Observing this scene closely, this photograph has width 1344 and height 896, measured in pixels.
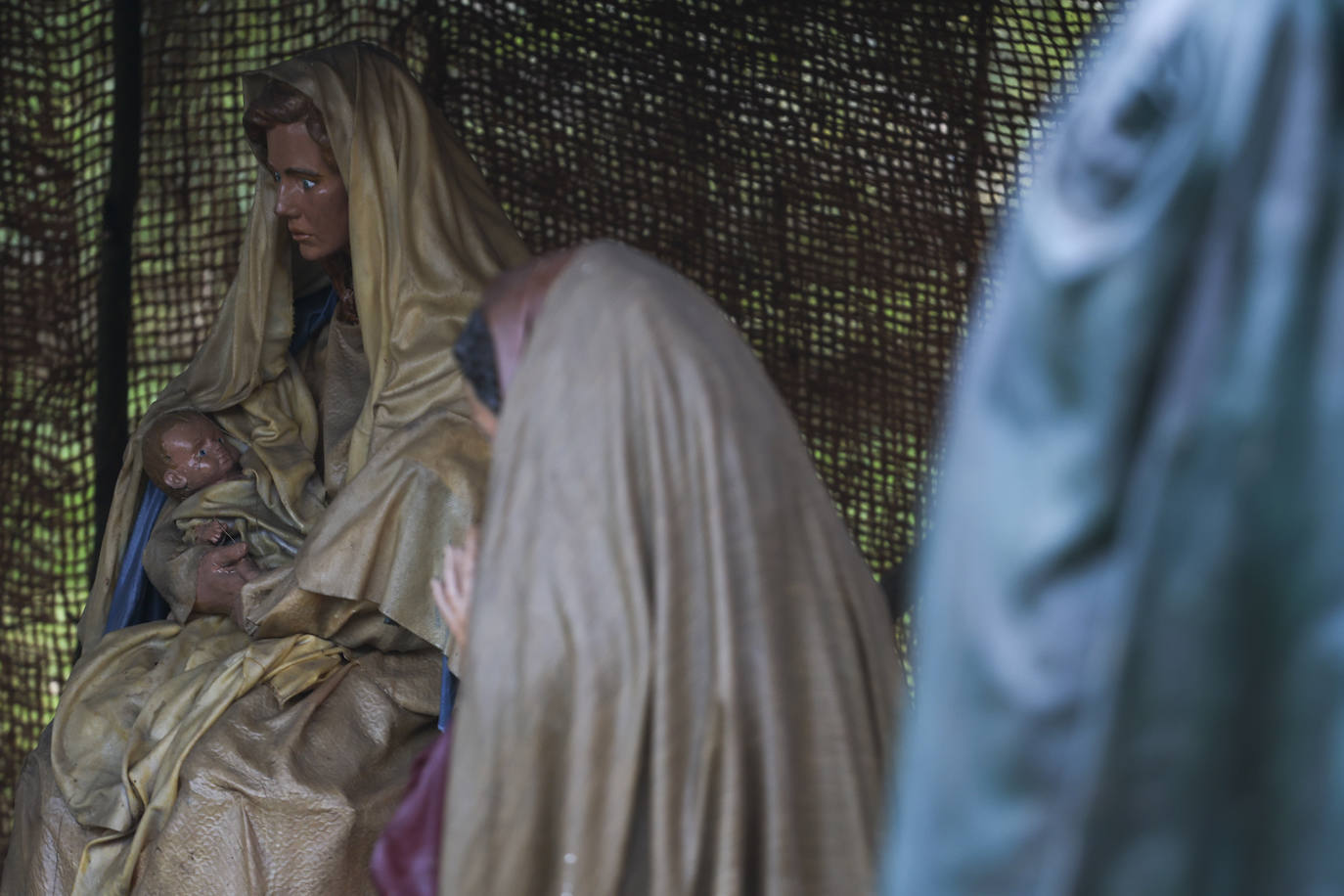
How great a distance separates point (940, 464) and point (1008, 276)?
9.69ft

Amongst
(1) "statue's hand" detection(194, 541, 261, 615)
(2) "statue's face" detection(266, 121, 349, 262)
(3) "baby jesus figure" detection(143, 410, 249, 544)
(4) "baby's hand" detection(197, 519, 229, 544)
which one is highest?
(2) "statue's face" detection(266, 121, 349, 262)

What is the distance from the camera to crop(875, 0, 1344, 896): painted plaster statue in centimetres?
87

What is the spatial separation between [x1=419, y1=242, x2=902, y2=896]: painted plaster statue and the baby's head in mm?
1730

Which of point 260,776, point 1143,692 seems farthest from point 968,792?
point 260,776

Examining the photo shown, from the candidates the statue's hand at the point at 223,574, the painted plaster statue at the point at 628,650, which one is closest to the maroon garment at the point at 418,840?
the painted plaster statue at the point at 628,650

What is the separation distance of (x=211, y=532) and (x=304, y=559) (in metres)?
0.42

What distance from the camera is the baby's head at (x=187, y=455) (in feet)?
10.9

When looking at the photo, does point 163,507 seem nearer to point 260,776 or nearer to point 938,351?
point 260,776

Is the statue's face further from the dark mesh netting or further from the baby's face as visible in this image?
the dark mesh netting

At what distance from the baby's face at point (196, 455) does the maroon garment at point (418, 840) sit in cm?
152

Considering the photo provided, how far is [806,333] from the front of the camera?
4.08 m

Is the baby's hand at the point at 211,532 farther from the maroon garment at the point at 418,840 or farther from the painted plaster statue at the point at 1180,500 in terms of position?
the painted plaster statue at the point at 1180,500

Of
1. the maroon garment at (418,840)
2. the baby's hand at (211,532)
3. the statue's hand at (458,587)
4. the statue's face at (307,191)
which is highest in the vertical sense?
the statue's face at (307,191)

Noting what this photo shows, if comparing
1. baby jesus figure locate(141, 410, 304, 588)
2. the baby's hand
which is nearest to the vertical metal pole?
baby jesus figure locate(141, 410, 304, 588)
